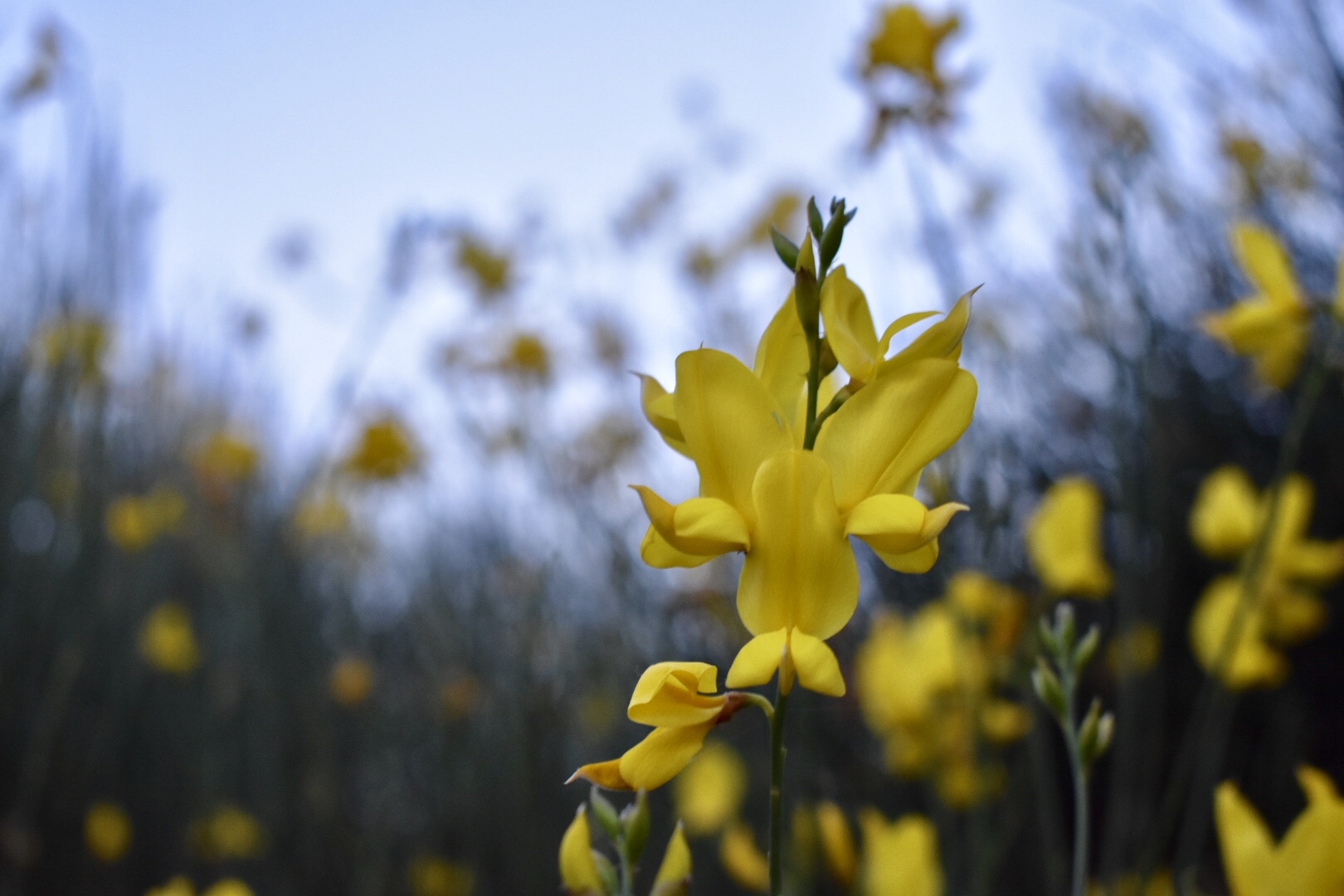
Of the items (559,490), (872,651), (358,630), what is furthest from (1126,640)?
(358,630)

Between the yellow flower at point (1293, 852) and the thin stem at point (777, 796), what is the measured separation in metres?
0.29

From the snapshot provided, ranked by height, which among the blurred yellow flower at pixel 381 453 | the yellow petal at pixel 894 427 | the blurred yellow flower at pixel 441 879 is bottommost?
the blurred yellow flower at pixel 441 879

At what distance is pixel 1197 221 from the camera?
217 centimetres

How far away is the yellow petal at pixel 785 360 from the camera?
1.24 ft

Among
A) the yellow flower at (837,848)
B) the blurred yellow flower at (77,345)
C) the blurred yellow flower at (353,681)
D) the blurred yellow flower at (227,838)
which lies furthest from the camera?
the blurred yellow flower at (353,681)

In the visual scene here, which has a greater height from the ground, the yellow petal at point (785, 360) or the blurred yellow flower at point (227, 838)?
the yellow petal at point (785, 360)

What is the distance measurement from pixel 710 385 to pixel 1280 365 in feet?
2.96

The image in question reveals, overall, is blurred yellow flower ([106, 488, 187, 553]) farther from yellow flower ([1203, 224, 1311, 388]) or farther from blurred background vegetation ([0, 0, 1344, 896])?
yellow flower ([1203, 224, 1311, 388])

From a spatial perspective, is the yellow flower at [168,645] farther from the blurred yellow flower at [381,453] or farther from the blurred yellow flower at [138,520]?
the blurred yellow flower at [381,453]

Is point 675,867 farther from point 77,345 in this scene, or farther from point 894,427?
point 77,345

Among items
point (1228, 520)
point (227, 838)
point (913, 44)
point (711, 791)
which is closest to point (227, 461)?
point (227, 838)

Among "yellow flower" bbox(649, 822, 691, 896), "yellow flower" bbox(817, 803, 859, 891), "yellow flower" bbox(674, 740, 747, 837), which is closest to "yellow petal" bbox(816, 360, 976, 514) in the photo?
"yellow flower" bbox(649, 822, 691, 896)

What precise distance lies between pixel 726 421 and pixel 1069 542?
0.77 m

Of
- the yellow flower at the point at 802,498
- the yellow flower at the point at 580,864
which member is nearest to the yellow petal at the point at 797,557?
the yellow flower at the point at 802,498
